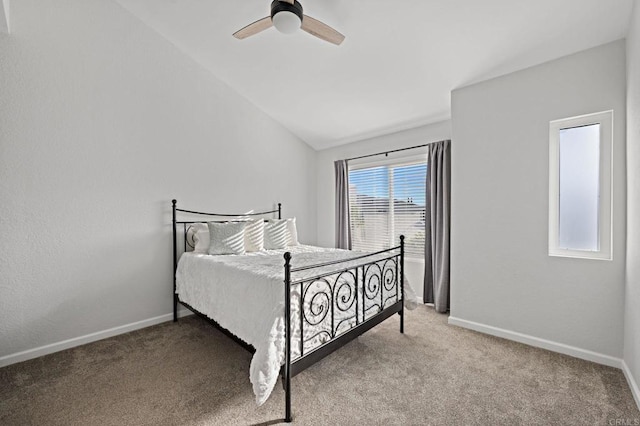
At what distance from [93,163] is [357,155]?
128 inches

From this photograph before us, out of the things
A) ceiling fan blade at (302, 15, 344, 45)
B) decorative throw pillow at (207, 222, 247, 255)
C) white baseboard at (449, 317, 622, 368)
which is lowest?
white baseboard at (449, 317, 622, 368)

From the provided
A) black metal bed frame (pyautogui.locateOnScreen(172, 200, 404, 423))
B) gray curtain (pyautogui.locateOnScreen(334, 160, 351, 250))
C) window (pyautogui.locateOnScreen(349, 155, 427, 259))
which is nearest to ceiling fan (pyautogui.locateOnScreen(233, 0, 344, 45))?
black metal bed frame (pyautogui.locateOnScreen(172, 200, 404, 423))

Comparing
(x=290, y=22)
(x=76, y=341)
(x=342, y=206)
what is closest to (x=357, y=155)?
(x=342, y=206)

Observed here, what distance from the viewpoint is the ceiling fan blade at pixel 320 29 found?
2018 millimetres

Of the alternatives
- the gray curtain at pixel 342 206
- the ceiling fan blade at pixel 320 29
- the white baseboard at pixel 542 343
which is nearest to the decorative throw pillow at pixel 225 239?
the gray curtain at pixel 342 206

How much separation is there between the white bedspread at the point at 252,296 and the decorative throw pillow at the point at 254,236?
0.55 feet

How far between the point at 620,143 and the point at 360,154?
2813 millimetres

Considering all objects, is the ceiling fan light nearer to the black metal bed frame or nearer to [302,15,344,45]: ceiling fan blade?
[302,15,344,45]: ceiling fan blade

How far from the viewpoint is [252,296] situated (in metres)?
2.06

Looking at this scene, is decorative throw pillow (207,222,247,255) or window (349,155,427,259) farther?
window (349,155,427,259)

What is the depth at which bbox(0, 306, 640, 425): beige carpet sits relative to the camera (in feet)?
5.63

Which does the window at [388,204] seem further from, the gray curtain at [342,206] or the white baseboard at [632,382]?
the white baseboard at [632,382]

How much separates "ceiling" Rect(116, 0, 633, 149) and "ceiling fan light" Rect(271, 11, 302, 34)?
58 centimetres

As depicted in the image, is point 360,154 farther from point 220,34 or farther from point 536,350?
point 536,350
